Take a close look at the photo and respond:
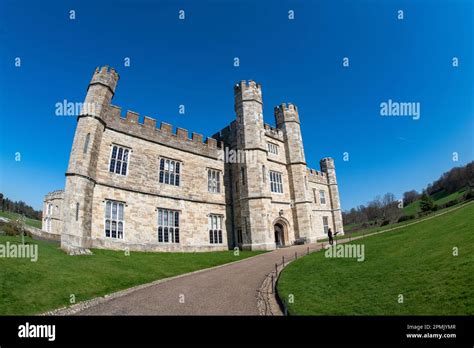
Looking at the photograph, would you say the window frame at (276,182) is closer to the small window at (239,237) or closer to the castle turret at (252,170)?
the castle turret at (252,170)

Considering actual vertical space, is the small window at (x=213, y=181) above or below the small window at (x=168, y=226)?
above

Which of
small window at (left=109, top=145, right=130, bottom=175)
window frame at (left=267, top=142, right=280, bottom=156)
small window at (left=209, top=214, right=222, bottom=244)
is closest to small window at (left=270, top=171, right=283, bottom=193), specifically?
window frame at (left=267, top=142, right=280, bottom=156)

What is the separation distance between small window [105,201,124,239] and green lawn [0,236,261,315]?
2.06m

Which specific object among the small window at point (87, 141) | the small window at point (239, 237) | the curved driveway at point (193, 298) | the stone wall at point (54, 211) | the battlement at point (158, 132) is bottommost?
the curved driveway at point (193, 298)

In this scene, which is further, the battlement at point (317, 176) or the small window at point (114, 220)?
the battlement at point (317, 176)

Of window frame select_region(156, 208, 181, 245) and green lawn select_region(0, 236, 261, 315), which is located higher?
window frame select_region(156, 208, 181, 245)

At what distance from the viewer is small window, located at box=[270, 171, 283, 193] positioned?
2779 cm

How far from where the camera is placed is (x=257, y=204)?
22.8m

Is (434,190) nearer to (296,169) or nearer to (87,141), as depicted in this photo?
(296,169)

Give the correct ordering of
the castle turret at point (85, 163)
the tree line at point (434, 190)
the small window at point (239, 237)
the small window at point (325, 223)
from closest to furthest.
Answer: the castle turret at point (85, 163) → the small window at point (239, 237) → the small window at point (325, 223) → the tree line at point (434, 190)

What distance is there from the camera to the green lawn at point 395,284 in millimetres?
5602

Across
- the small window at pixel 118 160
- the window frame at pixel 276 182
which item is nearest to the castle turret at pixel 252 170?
the window frame at pixel 276 182

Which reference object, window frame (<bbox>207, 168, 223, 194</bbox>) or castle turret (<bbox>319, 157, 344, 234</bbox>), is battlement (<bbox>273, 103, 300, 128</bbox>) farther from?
castle turret (<bbox>319, 157, 344, 234</bbox>)
